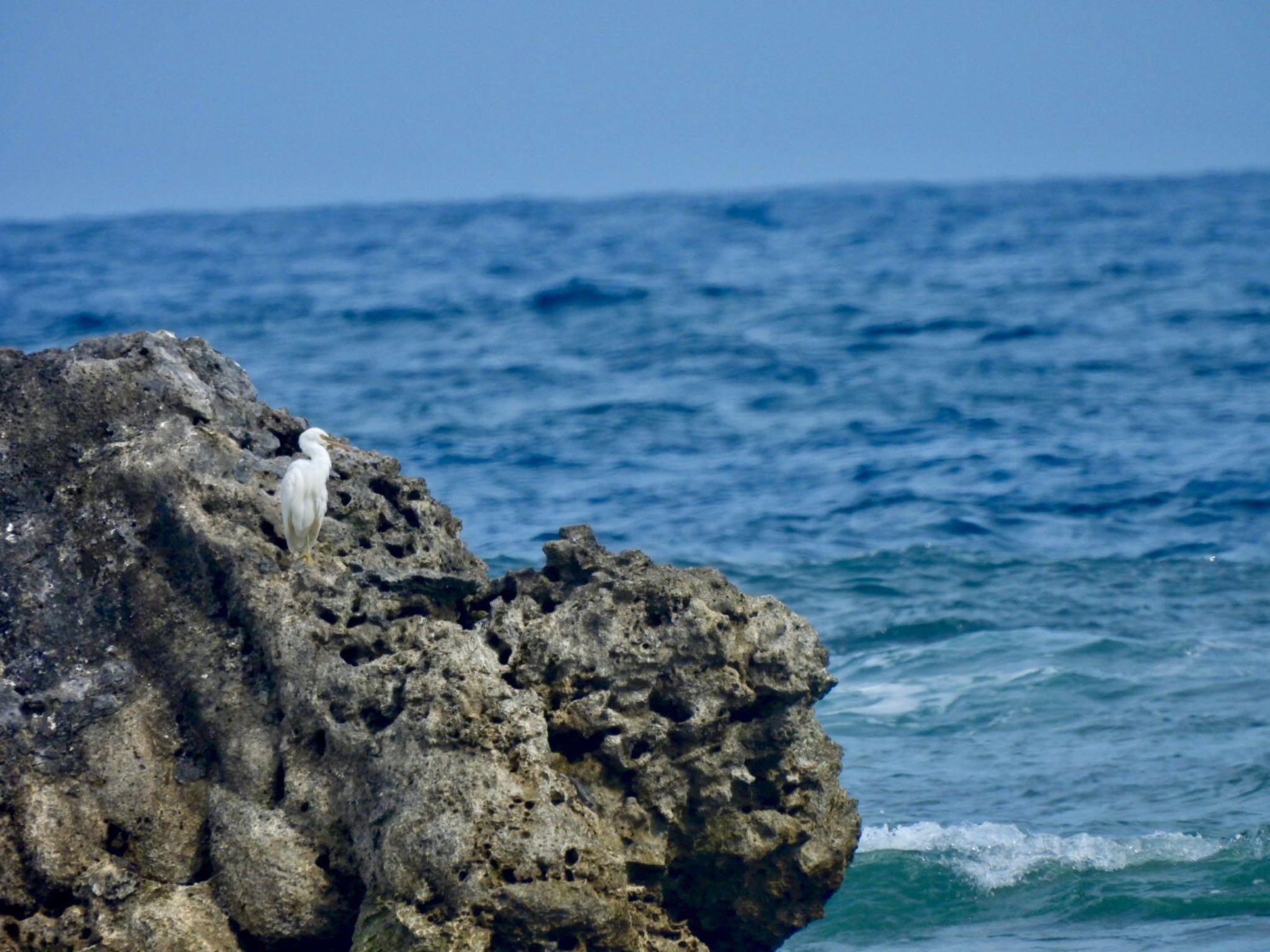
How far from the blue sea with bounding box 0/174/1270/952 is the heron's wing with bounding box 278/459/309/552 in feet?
10.9

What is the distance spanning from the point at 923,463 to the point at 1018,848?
9.34 metres

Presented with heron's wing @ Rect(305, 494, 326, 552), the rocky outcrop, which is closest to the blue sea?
the rocky outcrop

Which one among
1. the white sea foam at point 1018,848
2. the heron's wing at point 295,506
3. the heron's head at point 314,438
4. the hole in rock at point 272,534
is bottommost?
the white sea foam at point 1018,848

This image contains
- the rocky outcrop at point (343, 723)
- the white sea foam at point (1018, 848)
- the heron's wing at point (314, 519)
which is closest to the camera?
the rocky outcrop at point (343, 723)

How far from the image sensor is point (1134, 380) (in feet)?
69.9

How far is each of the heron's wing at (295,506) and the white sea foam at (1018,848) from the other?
3.92 meters

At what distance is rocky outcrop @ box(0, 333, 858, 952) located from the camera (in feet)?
16.1

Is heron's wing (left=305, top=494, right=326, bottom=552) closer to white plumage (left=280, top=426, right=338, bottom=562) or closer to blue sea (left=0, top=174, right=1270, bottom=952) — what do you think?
white plumage (left=280, top=426, right=338, bottom=562)

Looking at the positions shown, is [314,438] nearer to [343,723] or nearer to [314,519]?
[314,519]

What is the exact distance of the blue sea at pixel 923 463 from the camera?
325 inches

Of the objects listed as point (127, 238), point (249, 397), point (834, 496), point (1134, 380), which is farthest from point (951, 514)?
point (127, 238)

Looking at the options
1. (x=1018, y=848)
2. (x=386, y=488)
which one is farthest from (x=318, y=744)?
(x=1018, y=848)

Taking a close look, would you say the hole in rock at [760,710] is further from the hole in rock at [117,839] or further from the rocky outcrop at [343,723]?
the hole in rock at [117,839]

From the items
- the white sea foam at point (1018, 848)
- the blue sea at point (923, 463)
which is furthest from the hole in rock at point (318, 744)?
the white sea foam at point (1018, 848)
